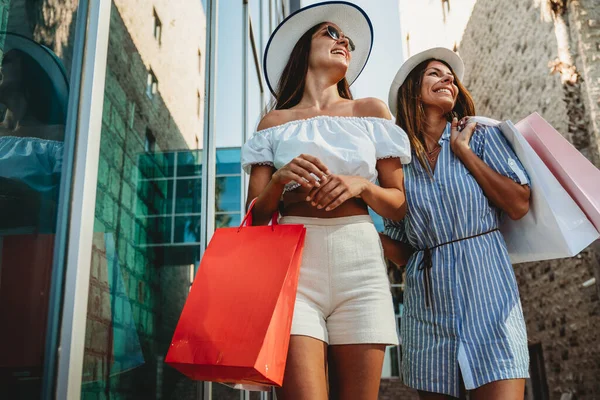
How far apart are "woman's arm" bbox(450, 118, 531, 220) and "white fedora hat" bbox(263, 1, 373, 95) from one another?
0.64m

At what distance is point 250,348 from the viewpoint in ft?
4.51

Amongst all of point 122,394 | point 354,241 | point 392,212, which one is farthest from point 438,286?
point 122,394

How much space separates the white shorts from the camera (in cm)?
166

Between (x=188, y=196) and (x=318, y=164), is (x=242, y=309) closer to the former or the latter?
(x=318, y=164)

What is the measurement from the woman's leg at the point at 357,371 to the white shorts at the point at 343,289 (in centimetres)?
3

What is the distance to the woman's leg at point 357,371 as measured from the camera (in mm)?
1626

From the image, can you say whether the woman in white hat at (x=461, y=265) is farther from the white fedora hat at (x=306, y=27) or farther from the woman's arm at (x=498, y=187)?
the white fedora hat at (x=306, y=27)

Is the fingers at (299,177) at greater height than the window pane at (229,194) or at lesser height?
lesser

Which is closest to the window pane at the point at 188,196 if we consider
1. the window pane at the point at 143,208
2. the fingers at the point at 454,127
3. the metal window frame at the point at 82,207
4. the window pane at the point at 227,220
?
the window pane at the point at 143,208

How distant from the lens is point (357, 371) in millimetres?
1640

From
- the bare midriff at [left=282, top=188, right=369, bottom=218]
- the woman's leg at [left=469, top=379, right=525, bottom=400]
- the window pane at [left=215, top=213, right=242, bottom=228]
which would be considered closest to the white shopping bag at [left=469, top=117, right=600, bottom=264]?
the woman's leg at [left=469, top=379, right=525, bottom=400]

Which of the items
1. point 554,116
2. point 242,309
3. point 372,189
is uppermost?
point 554,116

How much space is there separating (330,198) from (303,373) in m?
0.50

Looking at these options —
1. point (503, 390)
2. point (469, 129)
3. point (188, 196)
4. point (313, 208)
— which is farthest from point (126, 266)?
point (469, 129)
